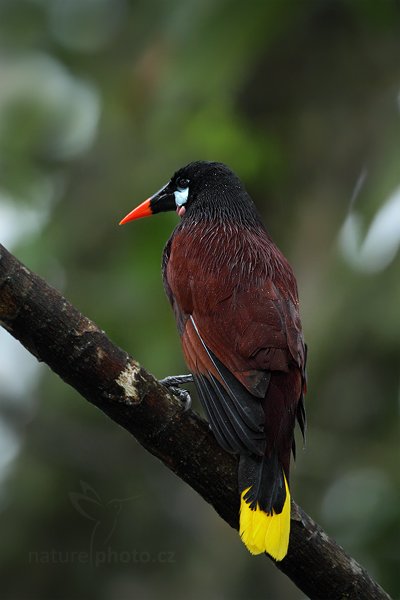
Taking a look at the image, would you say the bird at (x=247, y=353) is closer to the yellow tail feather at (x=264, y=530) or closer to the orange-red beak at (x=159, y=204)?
the yellow tail feather at (x=264, y=530)

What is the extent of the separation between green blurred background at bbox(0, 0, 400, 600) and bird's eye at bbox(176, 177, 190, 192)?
2.05 feet

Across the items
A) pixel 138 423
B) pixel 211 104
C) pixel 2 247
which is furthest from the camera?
pixel 211 104

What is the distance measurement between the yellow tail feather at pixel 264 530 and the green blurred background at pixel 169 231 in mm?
1726

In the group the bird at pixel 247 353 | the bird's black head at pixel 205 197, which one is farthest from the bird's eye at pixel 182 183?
→ the bird at pixel 247 353

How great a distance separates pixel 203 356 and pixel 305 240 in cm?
238

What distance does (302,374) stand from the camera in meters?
3.34

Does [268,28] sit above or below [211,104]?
above

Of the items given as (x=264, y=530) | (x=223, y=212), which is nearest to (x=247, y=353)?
(x=264, y=530)

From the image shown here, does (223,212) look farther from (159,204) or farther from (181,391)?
(181,391)

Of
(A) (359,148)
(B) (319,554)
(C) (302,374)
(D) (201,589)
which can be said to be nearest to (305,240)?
(A) (359,148)

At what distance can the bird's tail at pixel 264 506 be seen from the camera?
297 centimetres

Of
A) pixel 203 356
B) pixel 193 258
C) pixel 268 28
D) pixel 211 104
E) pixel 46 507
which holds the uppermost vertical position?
pixel 268 28

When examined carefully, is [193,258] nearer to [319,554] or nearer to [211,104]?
[319,554]

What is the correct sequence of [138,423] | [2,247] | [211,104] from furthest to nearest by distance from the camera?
[211,104] < [138,423] < [2,247]
